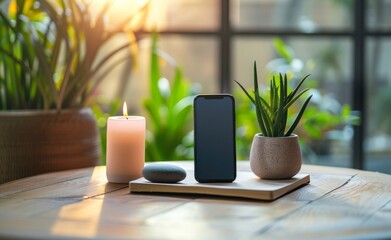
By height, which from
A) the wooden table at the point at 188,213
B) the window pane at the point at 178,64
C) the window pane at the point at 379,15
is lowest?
the wooden table at the point at 188,213

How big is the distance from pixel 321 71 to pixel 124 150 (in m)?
2.09

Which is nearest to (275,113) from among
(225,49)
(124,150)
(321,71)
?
(124,150)

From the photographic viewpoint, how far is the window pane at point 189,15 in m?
3.61

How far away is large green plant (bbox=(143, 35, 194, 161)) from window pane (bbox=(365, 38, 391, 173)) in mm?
931

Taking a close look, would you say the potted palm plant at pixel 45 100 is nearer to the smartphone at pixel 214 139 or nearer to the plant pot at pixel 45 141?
the plant pot at pixel 45 141

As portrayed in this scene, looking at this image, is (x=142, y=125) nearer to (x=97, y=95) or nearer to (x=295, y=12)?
(x=97, y=95)

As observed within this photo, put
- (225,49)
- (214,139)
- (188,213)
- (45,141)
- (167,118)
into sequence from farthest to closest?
(225,49) → (167,118) → (45,141) → (214,139) → (188,213)

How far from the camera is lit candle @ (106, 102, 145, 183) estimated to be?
1764mm

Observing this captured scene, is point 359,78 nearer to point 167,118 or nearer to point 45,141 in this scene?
point 167,118

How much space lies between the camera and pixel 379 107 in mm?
3668

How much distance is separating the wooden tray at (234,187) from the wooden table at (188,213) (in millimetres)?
18

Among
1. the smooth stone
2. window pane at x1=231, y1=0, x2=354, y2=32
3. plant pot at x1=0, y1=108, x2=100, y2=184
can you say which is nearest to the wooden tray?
the smooth stone

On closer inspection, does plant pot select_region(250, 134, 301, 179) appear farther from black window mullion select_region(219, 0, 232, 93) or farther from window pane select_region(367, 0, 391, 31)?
window pane select_region(367, 0, 391, 31)

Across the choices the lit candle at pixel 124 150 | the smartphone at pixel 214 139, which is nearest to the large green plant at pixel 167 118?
the lit candle at pixel 124 150
